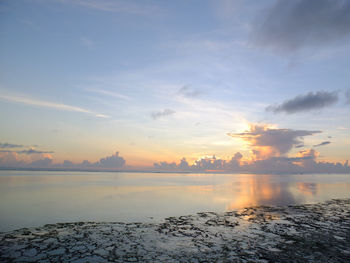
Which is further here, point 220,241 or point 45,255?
point 220,241

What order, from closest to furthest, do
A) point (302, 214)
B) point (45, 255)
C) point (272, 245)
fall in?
1. point (45, 255)
2. point (272, 245)
3. point (302, 214)

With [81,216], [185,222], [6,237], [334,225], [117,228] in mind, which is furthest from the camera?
[81,216]

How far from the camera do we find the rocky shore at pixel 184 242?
1205 centimetres

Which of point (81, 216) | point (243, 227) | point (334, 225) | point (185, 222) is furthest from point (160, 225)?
point (334, 225)

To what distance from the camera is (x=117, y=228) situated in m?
18.6

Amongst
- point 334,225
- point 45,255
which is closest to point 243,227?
point 334,225

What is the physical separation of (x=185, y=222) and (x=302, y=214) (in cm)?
1452

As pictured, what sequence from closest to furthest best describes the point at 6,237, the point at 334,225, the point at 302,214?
the point at 6,237
the point at 334,225
the point at 302,214

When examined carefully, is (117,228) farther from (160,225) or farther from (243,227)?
(243,227)

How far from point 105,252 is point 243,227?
1208 centimetres

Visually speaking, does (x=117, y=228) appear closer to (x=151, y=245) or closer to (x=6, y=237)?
(x=151, y=245)

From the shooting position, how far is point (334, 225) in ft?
64.9

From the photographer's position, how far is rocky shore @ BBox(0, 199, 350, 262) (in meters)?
12.1

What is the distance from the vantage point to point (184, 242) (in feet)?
48.6
